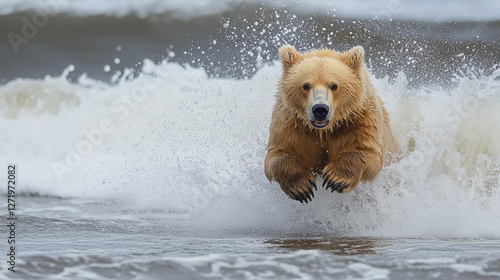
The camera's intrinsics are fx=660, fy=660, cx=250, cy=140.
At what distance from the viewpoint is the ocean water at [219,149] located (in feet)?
14.3

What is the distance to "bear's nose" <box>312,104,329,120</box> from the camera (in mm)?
5383

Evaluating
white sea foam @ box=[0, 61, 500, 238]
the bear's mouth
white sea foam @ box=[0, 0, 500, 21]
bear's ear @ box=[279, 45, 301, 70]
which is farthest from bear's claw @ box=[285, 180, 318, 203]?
white sea foam @ box=[0, 0, 500, 21]

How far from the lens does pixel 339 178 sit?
5750mm

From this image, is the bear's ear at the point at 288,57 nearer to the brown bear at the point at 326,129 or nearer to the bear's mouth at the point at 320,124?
the brown bear at the point at 326,129

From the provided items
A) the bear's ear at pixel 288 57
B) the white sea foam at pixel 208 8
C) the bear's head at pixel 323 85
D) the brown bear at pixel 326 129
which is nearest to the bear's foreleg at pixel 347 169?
the brown bear at pixel 326 129

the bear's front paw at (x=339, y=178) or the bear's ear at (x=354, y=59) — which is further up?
the bear's ear at (x=354, y=59)

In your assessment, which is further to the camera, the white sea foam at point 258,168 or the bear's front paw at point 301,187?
the white sea foam at point 258,168

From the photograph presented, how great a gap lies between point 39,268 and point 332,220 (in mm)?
3125

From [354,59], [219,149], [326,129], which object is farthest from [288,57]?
[219,149]

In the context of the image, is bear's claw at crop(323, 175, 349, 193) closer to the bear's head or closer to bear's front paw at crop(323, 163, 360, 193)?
bear's front paw at crop(323, 163, 360, 193)

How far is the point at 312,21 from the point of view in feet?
58.1

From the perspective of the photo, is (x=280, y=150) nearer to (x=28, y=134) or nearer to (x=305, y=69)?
(x=305, y=69)

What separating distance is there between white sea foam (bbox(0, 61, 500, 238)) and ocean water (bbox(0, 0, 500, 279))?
3cm

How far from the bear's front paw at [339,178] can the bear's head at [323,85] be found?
1.33 ft
